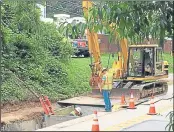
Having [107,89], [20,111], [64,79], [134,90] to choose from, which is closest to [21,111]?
[20,111]

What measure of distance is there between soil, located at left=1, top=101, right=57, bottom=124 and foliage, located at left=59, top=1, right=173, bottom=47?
7286 mm

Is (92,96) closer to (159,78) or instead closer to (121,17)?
(159,78)

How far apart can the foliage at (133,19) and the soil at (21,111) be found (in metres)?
7.29

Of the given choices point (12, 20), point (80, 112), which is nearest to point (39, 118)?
point (80, 112)

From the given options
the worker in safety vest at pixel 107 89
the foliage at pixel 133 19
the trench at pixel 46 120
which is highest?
the foliage at pixel 133 19

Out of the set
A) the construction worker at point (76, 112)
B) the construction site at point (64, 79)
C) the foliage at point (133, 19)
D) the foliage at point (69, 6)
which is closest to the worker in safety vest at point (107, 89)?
the construction site at point (64, 79)

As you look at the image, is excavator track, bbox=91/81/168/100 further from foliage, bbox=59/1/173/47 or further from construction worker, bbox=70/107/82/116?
foliage, bbox=59/1/173/47

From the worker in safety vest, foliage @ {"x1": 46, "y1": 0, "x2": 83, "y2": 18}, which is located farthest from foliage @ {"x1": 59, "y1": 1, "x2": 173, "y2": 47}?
the worker in safety vest

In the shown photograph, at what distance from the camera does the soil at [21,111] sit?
985cm

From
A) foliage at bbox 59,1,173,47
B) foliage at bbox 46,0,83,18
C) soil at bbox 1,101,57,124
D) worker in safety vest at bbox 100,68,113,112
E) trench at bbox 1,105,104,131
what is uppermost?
foliage at bbox 46,0,83,18

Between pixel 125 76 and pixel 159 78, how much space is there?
1341 mm

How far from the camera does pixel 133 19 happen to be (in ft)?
6.80

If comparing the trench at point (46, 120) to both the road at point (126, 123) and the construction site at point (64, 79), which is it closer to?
the construction site at point (64, 79)

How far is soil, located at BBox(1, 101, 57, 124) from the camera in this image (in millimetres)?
9852
